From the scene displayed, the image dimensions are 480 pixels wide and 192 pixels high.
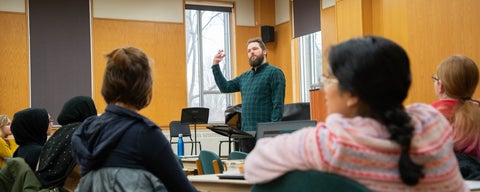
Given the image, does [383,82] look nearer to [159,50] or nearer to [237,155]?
[237,155]

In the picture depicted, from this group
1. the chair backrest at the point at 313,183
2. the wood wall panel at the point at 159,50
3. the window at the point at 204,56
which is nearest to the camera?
the chair backrest at the point at 313,183

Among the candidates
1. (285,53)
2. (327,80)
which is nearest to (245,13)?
(285,53)

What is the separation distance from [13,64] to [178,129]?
9.32 feet

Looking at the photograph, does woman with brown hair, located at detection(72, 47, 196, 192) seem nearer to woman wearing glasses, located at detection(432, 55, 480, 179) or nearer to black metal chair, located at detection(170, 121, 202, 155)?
woman wearing glasses, located at detection(432, 55, 480, 179)

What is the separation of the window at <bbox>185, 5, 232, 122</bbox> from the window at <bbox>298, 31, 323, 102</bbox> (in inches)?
54.3

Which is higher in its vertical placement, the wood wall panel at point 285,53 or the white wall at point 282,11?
the white wall at point 282,11

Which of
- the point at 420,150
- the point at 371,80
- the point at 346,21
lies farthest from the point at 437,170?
the point at 346,21

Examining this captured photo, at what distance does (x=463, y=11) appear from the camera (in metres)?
6.33

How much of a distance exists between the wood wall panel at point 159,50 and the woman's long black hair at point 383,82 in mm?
9057

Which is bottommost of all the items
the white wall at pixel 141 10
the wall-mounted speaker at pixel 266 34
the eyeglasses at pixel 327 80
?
the eyeglasses at pixel 327 80

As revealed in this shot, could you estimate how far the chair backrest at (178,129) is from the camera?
9.69 meters

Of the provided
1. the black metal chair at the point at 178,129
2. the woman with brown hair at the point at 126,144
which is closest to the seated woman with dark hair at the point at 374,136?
the woman with brown hair at the point at 126,144

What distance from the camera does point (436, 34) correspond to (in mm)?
6691

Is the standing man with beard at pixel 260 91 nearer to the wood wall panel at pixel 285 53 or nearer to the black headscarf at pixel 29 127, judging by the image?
the black headscarf at pixel 29 127
